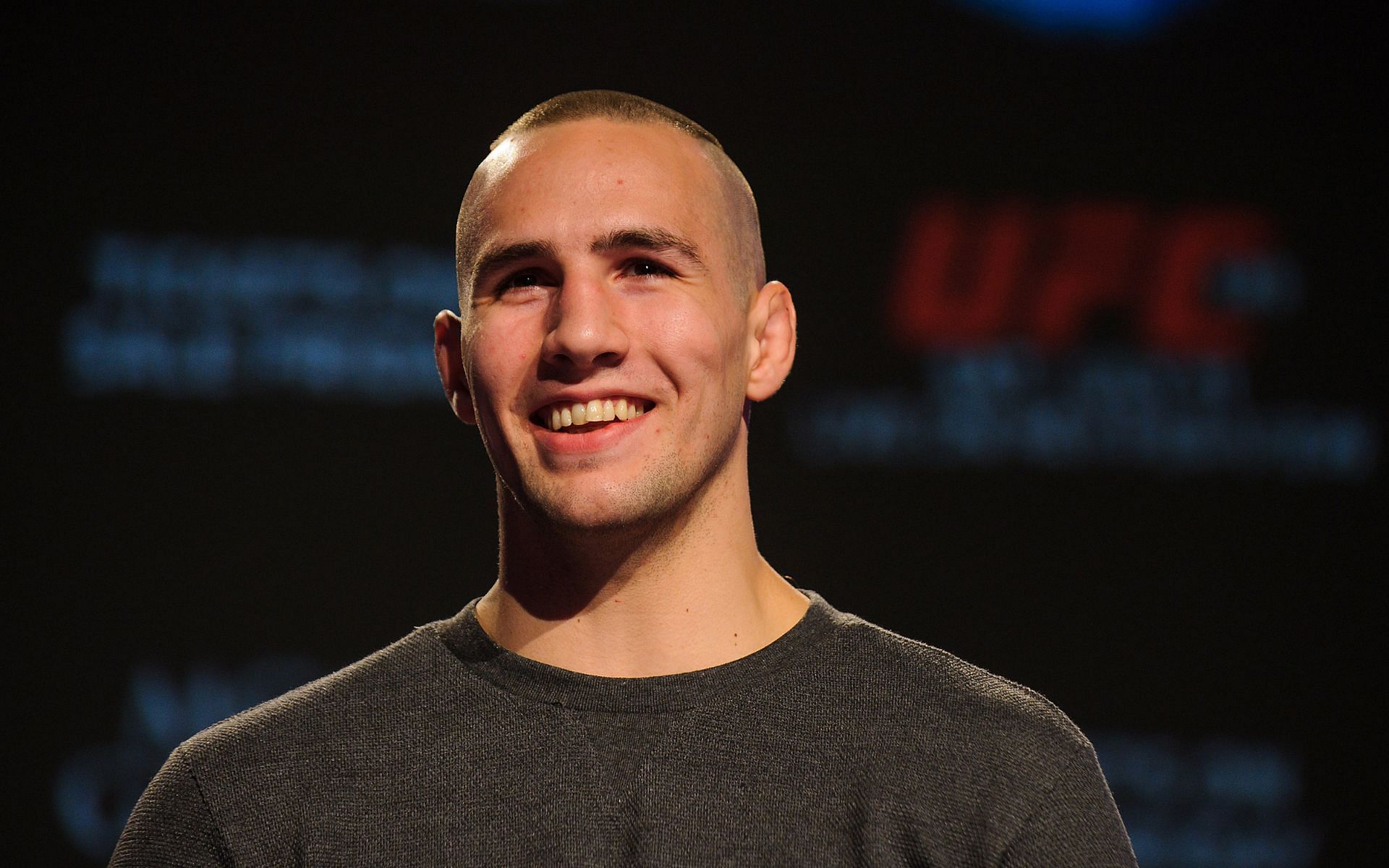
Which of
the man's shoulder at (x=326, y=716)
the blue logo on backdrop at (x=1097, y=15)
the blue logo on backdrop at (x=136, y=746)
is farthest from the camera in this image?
the blue logo on backdrop at (x=1097, y=15)

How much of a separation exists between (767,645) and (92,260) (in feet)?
6.82

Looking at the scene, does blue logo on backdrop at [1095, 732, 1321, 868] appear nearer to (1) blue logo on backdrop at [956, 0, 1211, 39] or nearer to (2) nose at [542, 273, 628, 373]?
(1) blue logo on backdrop at [956, 0, 1211, 39]

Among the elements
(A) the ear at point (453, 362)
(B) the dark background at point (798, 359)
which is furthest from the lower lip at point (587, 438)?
(B) the dark background at point (798, 359)

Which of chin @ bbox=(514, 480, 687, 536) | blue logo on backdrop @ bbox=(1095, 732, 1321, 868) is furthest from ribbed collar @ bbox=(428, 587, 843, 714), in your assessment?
blue logo on backdrop @ bbox=(1095, 732, 1321, 868)

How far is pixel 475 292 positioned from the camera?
174 centimetres

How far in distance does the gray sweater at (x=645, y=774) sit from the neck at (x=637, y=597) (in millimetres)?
36

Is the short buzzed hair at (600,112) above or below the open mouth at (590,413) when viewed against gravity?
above

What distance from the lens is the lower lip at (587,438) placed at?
64.5 inches

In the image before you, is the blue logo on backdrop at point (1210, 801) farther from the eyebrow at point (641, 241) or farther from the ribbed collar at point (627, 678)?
the eyebrow at point (641, 241)

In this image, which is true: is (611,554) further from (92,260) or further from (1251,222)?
(1251,222)

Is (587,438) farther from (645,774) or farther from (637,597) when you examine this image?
(645,774)

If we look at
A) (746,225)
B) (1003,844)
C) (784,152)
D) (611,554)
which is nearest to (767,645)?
(611,554)

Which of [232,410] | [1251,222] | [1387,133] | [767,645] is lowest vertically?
[232,410]

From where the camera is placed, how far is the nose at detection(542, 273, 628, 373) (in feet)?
5.31
